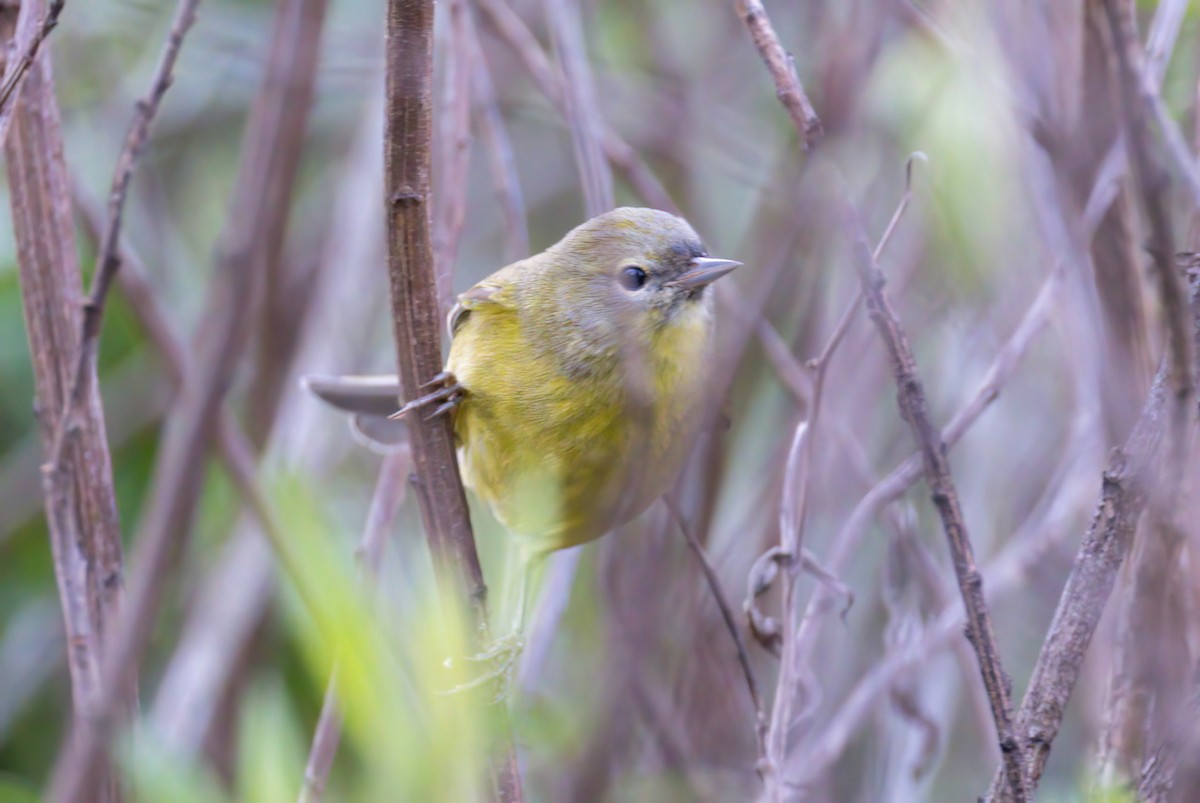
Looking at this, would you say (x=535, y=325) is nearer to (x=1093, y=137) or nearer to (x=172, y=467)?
(x=1093, y=137)

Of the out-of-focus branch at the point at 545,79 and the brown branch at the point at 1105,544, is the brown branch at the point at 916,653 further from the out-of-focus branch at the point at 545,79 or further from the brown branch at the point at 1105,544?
the out-of-focus branch at the point at 545,79

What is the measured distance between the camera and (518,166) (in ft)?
19.2

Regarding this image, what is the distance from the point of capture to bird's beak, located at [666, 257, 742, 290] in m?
3.11

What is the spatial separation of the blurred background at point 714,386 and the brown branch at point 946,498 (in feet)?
0.27

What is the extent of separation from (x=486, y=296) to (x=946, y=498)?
1.68 meters

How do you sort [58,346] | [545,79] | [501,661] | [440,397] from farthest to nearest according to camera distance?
[545,79] < [440,397] < [501,661] < [58,346]

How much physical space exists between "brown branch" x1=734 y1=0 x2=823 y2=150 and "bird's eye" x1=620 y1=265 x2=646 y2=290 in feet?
3.61

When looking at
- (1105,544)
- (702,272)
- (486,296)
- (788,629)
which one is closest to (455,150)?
(486,296)

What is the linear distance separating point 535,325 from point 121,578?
47.1 inches

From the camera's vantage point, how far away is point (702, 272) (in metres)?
3.13

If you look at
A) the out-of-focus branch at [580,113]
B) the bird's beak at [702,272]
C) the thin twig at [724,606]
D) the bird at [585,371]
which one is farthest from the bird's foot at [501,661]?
the out-of-focus branch at [580,113]

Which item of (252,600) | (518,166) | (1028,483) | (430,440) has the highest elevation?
(518,166)

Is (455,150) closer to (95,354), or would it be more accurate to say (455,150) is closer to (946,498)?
(95,354)

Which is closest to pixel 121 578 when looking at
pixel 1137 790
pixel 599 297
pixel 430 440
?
pixel 430 440
